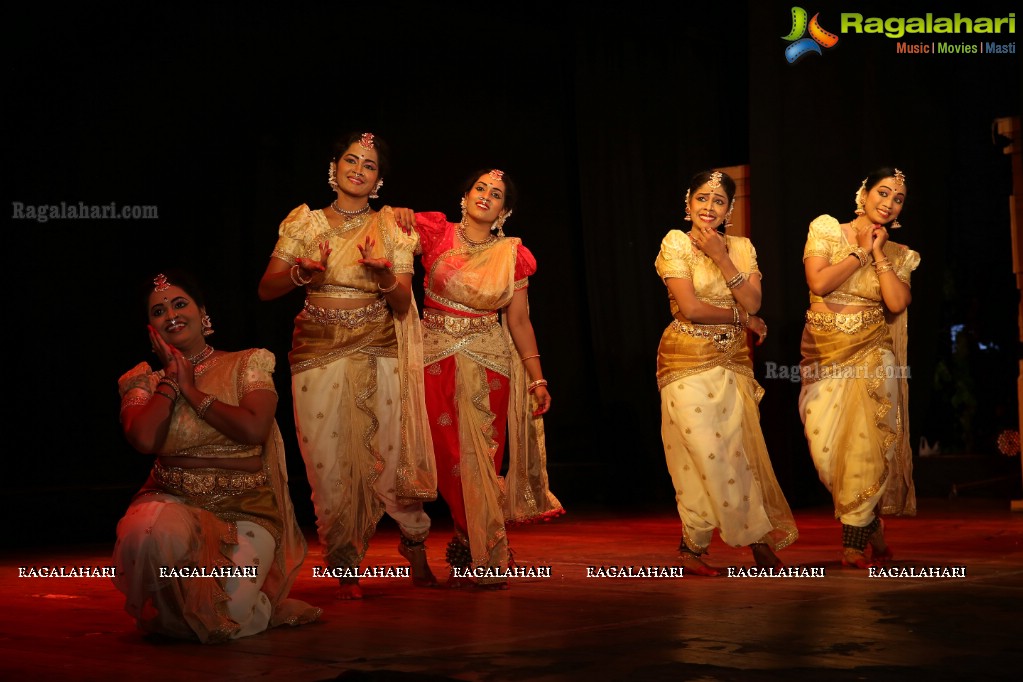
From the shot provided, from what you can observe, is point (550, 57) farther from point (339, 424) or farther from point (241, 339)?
point (339, 424)

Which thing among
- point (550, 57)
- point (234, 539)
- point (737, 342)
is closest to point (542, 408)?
point (737, 342)

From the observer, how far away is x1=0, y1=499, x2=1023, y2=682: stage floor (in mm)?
3223

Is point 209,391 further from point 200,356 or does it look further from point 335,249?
point 335,249

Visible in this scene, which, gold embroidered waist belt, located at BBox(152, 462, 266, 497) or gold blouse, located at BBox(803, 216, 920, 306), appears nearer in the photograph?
gold embroidered waist belt, located at BBox(152, 462, 266, 497)

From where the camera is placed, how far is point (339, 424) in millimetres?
4602

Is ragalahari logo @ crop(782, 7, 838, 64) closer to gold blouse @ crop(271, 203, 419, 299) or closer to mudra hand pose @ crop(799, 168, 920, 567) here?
mudra hand pose @ crop(799, 168, 920, 567)

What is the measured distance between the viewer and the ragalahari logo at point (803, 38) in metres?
7.88

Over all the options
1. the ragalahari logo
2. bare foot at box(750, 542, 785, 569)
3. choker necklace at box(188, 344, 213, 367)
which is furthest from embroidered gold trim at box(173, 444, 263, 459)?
the ragalahari logo

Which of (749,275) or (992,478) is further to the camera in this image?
(992,478)

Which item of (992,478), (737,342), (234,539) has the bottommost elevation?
(992,478)

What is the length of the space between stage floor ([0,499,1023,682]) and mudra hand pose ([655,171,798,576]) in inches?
8.8

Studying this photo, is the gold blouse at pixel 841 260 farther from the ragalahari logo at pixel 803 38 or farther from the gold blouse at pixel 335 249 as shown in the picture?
the ragalahari logo at pixel 803 38

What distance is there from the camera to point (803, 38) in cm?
795

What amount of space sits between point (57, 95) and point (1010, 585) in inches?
184
